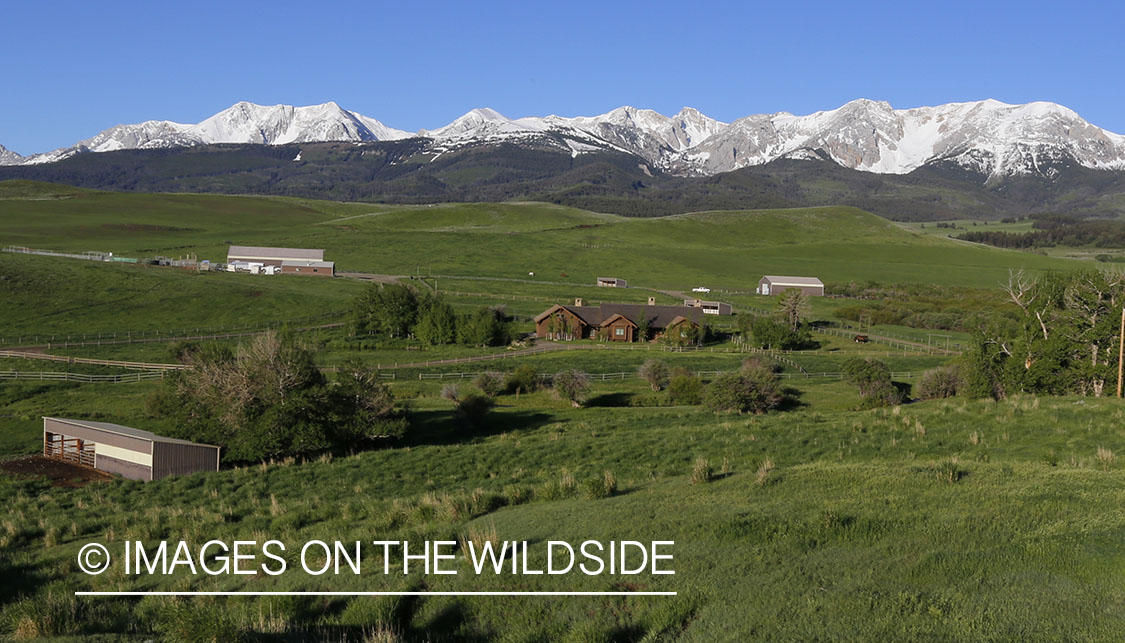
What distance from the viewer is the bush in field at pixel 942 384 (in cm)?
4622

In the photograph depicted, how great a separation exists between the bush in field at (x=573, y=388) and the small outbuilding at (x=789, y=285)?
88869mm

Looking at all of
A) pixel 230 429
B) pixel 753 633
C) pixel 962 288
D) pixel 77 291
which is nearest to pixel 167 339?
pixel 77 291

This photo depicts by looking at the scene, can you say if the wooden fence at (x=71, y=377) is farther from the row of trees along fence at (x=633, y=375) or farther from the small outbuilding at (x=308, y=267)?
the small outbuilding at (x=308, y=267)

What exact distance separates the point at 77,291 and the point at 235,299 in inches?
757

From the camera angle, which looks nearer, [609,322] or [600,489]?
[600,489]

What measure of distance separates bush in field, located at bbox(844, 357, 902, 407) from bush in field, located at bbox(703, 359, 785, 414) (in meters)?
5.36

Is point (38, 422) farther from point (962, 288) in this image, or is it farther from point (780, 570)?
point (962, 288)

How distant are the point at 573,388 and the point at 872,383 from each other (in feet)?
64.0

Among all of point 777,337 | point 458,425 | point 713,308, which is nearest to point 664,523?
point 458,425

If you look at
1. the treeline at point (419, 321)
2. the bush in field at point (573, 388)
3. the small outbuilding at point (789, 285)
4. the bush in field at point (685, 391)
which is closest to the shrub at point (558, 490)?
the bush in field at point (573, 388)

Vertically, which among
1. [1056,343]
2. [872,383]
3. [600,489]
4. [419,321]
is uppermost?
[1056,343]

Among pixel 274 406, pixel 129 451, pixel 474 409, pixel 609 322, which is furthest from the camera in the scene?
pixel 609 322

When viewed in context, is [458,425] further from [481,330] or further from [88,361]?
[88,361]

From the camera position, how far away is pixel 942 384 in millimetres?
46562
